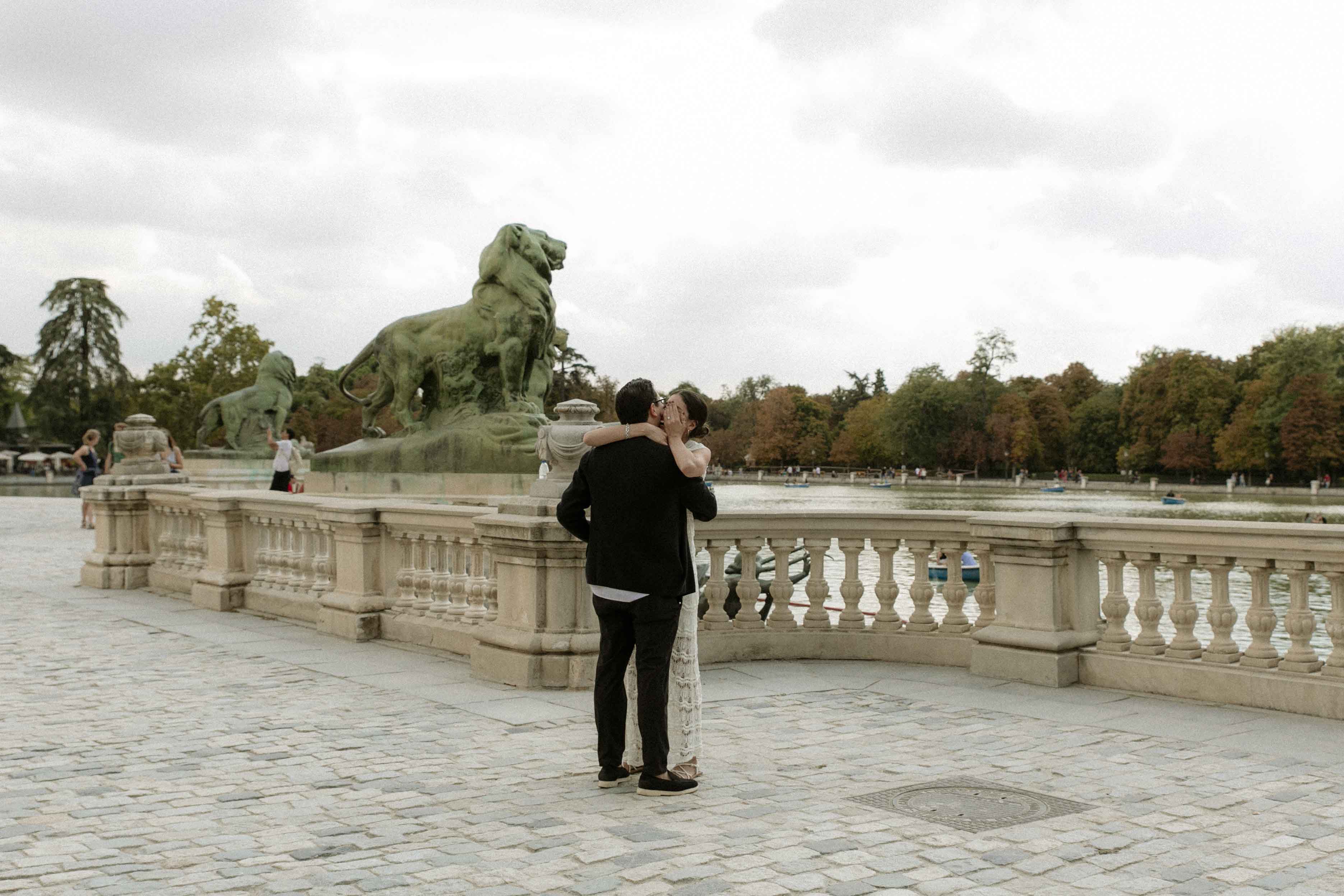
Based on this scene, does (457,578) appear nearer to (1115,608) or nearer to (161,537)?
(1115,608)

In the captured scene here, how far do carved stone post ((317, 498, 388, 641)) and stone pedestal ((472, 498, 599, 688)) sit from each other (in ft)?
7.58

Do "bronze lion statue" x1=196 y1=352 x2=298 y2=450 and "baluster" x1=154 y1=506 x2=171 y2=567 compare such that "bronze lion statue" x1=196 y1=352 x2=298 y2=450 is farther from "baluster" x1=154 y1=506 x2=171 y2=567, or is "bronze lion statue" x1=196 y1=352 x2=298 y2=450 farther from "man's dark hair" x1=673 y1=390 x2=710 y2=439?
"man's dark hair" x1=673 y1=390 x2=710 y2=439

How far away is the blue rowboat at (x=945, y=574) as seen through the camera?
23.6 m

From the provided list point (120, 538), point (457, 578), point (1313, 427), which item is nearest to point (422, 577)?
point (457, 578)

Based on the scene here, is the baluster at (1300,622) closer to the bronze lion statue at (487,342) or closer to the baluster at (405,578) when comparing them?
the baluster at (405,578)

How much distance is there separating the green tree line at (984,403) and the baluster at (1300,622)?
50.6 m

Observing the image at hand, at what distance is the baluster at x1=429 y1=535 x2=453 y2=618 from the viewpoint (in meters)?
9.63

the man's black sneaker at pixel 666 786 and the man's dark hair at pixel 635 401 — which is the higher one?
the man's dark hair at pixel 635 401

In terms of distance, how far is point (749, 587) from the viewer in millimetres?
9008

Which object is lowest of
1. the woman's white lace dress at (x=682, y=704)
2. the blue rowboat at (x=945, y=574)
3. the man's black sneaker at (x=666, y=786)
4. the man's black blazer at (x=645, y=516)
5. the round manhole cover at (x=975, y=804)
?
the blue rowboat at (x=945, y=574)

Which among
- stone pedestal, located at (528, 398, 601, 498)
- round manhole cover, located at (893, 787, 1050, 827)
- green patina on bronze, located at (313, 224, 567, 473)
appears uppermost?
green patina on bronze, located at (313, 224, 567, 473)

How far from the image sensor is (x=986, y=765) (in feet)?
19.3

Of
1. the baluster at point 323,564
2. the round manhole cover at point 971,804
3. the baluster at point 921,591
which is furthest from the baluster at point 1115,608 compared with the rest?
the baluster at point 323,564

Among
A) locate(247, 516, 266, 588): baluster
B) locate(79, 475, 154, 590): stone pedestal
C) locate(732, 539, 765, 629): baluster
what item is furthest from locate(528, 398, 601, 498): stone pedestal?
locate(79, 475, 154, 590): stone pedestal
